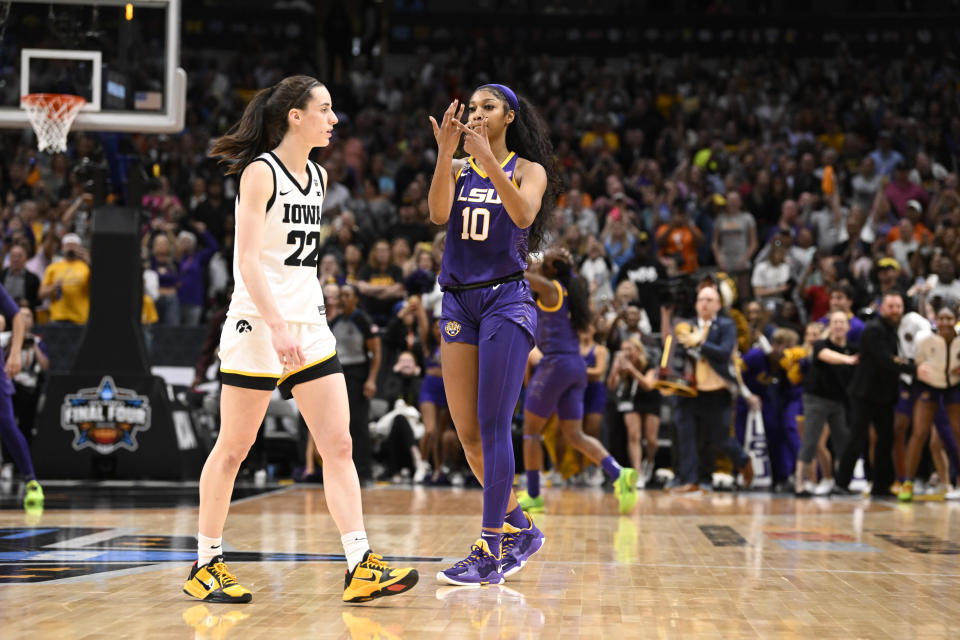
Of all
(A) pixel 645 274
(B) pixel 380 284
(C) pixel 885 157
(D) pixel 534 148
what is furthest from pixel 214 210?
(D) pixel 534 148

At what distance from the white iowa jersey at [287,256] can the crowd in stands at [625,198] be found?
234 inches

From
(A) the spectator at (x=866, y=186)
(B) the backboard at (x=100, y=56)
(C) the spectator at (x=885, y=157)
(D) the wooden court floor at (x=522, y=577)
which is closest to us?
(D) the wooden court floor at (x=522, y=577)

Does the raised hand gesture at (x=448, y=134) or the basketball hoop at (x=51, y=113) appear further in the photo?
the basketball hoop at (x=51, y=113)

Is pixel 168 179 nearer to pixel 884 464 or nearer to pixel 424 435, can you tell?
pixel 424 435

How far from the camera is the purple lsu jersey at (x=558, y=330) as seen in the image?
31.3 ft

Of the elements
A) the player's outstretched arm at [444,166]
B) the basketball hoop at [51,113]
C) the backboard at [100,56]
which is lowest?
the player's outstretched arm at [444,166]

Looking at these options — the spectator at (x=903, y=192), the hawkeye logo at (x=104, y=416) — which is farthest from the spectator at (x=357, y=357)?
the spectator at (x=903, y=192)

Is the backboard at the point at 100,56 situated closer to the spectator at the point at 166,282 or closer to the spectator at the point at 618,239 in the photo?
the spectator at the point at 166,282

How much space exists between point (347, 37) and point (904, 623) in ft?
72.7

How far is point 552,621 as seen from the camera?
4707mm

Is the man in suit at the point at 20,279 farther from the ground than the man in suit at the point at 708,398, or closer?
farther from the ground

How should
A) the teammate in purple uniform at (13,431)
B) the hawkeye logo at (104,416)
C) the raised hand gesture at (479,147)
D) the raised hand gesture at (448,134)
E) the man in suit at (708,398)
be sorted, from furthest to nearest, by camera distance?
the hawkeye logo at (104,416) < the man in suit at (708,398) < the teammate in purple uniform at (13,431) < the raised hand gesture at (448,134) < the raised hand gesture at (479,147)

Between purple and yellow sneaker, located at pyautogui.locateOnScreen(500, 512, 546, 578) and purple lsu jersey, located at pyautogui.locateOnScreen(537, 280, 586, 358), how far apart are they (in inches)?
140

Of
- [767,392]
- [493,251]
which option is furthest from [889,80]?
[493,251]
